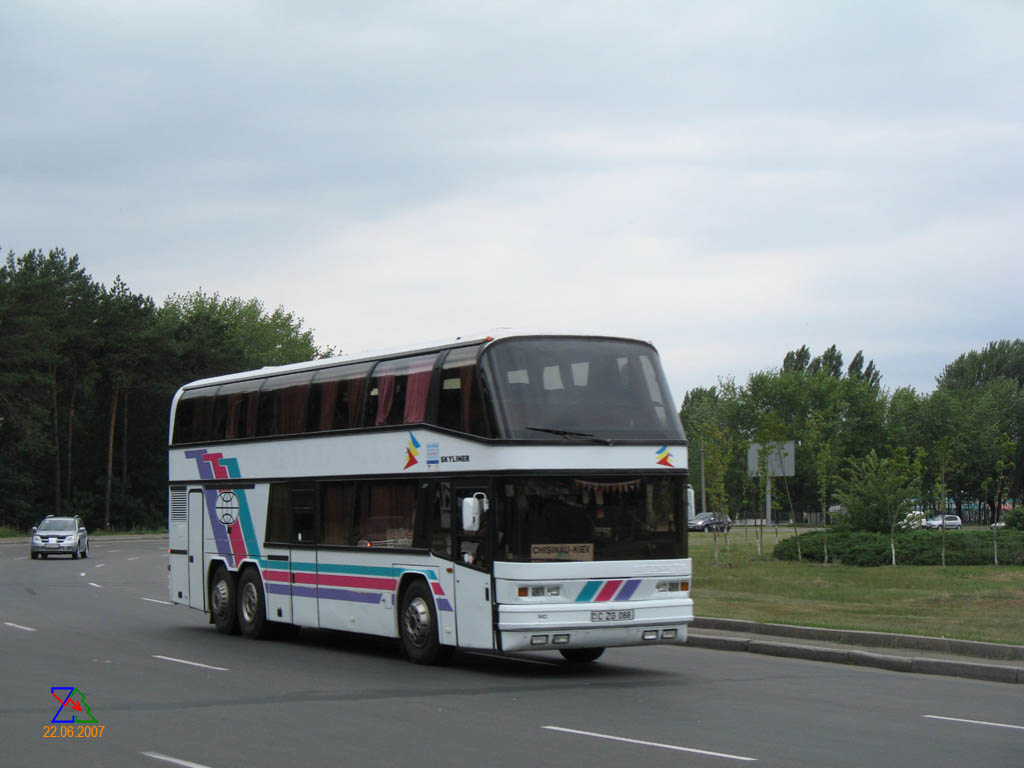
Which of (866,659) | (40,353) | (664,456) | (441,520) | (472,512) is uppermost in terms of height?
(40,353)

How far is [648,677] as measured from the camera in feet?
48.3

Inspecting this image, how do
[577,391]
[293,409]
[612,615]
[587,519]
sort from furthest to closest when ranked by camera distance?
1. [293,409]
2. [577,391]
3. [587,519]
4. [612,615]

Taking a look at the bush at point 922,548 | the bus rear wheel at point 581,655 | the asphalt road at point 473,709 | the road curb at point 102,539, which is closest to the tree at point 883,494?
the bush at point 922,548

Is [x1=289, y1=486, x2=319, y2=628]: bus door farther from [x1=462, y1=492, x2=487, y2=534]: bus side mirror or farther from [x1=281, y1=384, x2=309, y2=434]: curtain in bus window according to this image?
[x1=462, y1=492, x2=487, y2=534]: bus side mirror

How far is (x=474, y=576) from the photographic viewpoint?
14.8 m

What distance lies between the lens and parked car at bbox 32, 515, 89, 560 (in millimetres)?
48531

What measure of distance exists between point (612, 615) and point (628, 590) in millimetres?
356

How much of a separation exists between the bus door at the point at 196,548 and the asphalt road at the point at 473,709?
2.08 m

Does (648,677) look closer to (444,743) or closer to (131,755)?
(444,743)

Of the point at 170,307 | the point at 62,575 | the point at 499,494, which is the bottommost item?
the point at 62,575

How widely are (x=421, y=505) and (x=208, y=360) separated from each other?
7163 centimetres

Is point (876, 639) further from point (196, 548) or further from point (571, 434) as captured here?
point (196, 548)

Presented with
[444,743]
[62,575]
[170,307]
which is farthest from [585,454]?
[170,307]

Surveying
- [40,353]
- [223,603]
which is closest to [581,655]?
[223,603]
